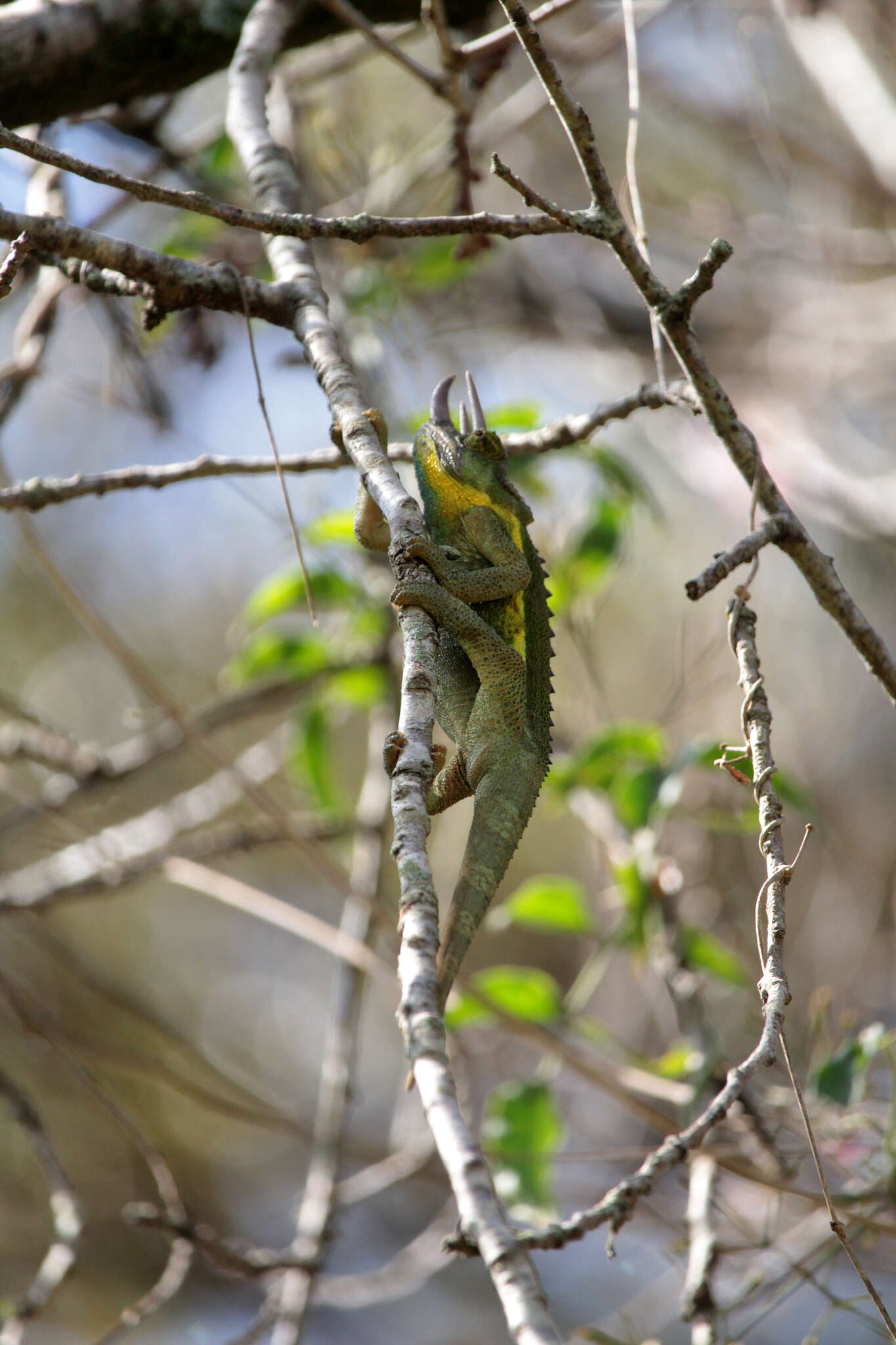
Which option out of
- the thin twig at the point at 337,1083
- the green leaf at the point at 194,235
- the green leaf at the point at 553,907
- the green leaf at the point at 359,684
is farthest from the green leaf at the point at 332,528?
the green leaf at the point at 194,235

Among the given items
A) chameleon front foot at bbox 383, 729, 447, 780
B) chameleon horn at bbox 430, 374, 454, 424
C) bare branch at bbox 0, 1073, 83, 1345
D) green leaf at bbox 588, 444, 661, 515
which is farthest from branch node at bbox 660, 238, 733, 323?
bare branch at bbox 0, 1073, 83, 1345

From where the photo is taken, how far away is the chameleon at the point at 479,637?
187 centimetres

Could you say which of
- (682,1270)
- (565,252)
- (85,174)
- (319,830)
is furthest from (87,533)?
(85,174)

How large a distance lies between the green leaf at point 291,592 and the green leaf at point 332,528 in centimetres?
7

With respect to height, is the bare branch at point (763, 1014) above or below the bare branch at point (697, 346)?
below

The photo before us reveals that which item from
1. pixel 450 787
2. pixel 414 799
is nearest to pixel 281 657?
pixel 450 787

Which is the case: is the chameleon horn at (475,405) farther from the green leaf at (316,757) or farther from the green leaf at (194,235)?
the green leaf at (194,235)

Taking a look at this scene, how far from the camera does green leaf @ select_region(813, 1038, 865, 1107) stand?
8.60 ft

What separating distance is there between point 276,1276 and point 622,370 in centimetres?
431

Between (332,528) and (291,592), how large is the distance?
0.28 m

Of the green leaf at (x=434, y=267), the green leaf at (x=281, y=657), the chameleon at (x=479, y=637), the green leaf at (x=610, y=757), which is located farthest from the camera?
the green leaf at (x=434, y=267)

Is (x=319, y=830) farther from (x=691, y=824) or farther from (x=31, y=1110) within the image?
(x=691, y=824)

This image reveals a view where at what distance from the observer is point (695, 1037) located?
298cm

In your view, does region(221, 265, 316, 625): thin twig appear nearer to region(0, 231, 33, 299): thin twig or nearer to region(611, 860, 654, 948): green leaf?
region(0, 231, 33, 299): thin twig
